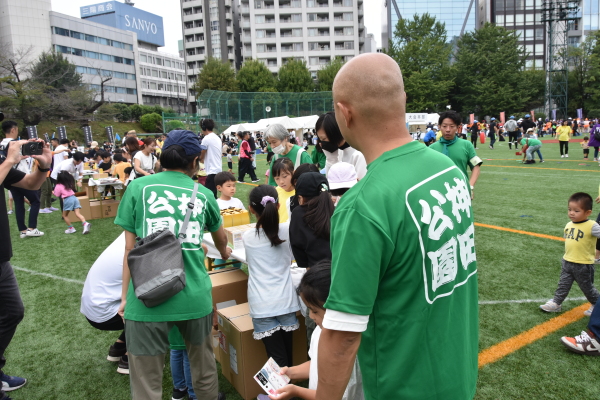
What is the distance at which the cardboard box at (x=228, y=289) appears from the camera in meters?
4.02

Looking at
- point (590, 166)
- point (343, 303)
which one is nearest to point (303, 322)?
point (343, 303)

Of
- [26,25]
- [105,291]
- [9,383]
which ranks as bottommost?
[9,383]

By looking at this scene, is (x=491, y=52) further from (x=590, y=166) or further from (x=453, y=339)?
(x=453, y=339)

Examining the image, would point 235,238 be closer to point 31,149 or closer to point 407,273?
point 31,149

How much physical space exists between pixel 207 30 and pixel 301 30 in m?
18.3

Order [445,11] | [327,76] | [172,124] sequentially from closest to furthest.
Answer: [172,124]
[327,76]
[445,11]

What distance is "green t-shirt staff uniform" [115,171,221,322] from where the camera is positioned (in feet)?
7.90

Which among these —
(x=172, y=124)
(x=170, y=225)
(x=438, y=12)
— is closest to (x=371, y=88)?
(x=170, y=225)

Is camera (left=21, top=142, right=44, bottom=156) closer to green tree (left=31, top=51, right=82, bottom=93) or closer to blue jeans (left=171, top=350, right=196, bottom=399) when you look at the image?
blue jeans (left=171, top=350, right=196, bottom=399)

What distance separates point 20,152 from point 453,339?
3039 mm

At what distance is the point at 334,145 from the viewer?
14.3 feet

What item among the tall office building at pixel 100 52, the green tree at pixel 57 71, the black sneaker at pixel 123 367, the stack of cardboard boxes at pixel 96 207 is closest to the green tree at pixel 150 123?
the green tree at pixel 57 71

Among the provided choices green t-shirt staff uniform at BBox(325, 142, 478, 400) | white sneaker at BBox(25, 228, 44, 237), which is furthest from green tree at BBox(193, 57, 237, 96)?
green t-shirt staff uniform at BBox(325, 142, 478, 400)

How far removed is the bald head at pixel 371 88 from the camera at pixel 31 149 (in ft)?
8.88
